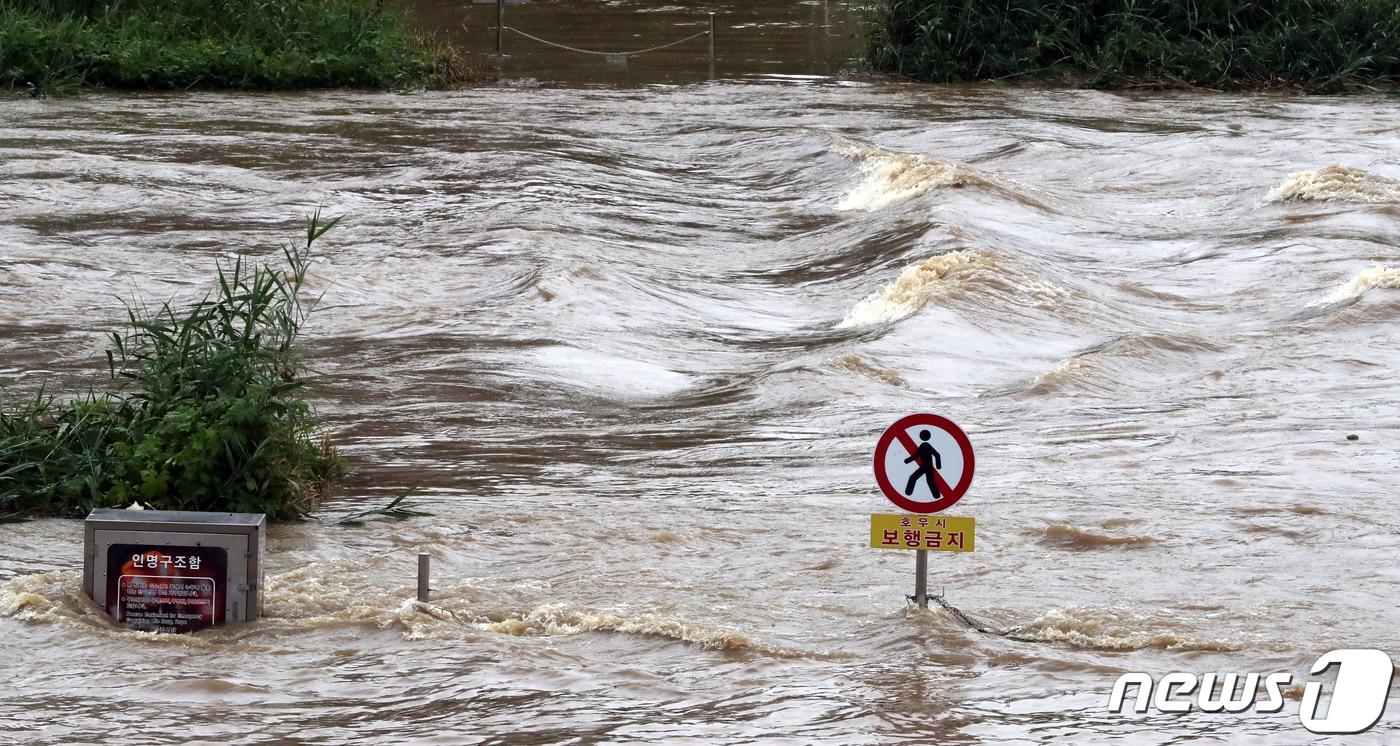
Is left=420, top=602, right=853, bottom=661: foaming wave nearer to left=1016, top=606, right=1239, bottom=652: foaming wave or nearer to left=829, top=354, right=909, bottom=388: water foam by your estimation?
left=1016, top=606, right=1239, bottom=652: foaming wave

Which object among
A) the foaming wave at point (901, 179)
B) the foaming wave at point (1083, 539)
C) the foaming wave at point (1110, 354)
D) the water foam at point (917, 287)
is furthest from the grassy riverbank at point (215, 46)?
the foaming wave at point (1083, 539)

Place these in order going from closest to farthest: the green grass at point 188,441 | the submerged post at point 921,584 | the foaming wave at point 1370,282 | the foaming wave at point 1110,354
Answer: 1. the submerged post at point 921,584
2. the green grass at point 188,441
3. the foaming wave at point 1110,354
4. the foaming wave at point 1370,282

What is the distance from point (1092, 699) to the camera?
694 cm

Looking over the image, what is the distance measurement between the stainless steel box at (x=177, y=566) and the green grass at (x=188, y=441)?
1.57 meters

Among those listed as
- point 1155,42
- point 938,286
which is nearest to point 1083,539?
point 938,286

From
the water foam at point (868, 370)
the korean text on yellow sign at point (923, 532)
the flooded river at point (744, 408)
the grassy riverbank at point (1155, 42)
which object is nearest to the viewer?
the flooded river at point (744, 408)

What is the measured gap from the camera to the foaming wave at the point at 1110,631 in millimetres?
7539

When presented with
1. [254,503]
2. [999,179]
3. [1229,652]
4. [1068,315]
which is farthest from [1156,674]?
[999,179]

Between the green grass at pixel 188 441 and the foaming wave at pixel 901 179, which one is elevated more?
the foaming wave at pixel 901 179

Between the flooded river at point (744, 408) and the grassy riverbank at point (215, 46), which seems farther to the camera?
the grassy riverbank at point (215, 46)

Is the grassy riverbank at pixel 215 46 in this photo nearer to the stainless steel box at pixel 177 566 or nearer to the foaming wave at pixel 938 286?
the foaming wave at pixel 938 286

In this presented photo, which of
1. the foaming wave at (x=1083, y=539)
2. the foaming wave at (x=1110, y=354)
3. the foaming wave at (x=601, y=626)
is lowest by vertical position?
the foaming wave at (x=601, y=626)

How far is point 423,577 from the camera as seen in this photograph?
7836mm
